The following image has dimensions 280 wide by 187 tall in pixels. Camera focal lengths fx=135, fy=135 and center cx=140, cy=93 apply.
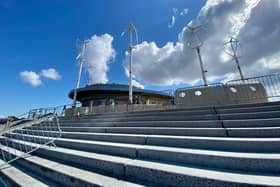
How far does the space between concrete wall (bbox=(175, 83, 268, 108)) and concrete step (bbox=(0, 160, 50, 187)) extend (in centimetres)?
823

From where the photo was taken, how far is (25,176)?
9.81 feet

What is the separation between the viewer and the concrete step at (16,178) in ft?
8.66

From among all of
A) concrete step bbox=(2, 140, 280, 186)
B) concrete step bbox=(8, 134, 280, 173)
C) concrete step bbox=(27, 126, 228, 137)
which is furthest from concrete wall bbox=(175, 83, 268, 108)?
concrete step bbox=(2, 140, 280, 186)

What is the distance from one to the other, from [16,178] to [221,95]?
9384 mm

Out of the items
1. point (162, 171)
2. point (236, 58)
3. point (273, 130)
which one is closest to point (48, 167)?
point (162, 171)

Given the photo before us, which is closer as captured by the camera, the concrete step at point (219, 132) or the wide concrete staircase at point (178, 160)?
the wide concrete staircase at point (178, 160)

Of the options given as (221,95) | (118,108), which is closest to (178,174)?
(221,95)

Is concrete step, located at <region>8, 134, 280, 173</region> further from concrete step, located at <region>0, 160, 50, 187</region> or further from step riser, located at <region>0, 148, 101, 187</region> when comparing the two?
concrete step, located at <region>0, 160, 50, 187</region>

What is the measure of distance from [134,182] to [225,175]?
1.30 meters

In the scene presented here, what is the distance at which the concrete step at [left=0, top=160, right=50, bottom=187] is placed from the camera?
264 centimetres

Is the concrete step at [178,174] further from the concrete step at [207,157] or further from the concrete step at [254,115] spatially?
the concrete step at [254,115]

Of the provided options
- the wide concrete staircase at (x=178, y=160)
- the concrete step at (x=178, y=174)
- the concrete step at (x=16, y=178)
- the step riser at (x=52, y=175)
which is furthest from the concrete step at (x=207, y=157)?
the concrete step at (x=16, y=178)

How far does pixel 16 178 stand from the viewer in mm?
2914

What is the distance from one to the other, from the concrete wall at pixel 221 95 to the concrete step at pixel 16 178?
324 inches
